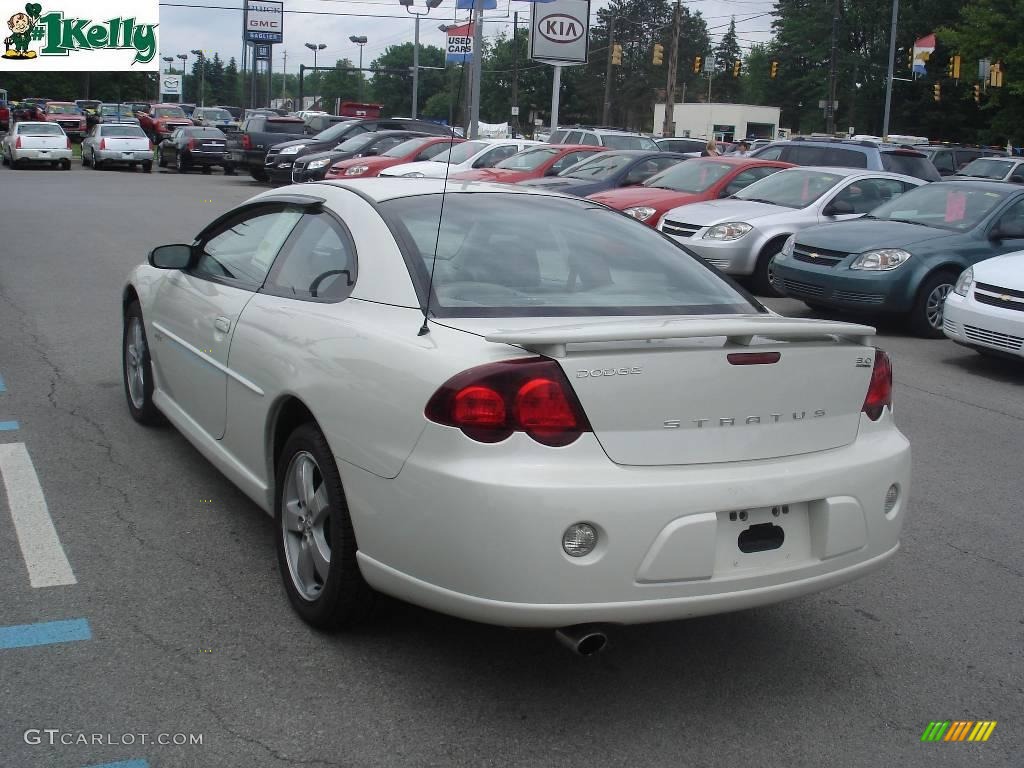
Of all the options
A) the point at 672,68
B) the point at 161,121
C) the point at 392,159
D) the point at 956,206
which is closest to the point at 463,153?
the point at 392,159

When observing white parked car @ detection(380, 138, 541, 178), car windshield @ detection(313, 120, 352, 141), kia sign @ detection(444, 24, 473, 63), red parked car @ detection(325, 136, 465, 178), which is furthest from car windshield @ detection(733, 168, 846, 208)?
car windshield @ detection(313, 120, 352, 141)

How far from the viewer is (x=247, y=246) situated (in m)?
4.88

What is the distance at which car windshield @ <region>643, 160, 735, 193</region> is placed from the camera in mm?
14812

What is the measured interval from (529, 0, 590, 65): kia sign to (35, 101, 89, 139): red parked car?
2423 cm

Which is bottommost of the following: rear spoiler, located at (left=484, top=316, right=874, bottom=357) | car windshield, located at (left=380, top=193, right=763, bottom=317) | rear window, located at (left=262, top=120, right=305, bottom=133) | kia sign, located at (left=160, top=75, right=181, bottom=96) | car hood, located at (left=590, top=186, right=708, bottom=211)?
rear spoiler, located at (left=484, top=316, right=874, bottom=357)

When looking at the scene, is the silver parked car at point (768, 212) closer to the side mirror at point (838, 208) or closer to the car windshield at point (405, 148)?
the side mirror at point (838, 208)

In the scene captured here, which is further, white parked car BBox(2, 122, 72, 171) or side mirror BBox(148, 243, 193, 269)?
white parked car BBox(2, 122, 72, 171)

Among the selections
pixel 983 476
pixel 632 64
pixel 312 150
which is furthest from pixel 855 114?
pixel 983 476

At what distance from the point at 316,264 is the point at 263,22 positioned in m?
81.7

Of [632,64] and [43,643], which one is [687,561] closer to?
[43,643]

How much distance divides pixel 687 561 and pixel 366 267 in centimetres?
154

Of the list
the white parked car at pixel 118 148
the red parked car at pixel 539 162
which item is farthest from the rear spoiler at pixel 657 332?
the white parked car at pixel 118 148

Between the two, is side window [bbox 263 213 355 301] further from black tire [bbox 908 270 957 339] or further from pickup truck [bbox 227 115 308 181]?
pickup truck [bbox 227 115 308 181]

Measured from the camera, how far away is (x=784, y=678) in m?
3.62
